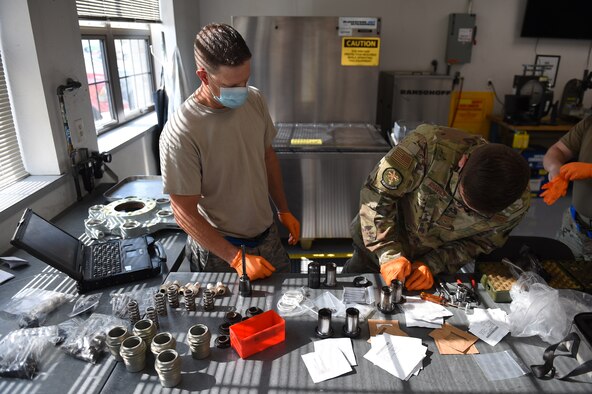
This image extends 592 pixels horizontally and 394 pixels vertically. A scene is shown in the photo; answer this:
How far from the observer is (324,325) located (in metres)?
1.15

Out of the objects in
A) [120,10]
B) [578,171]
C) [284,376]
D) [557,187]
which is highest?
[120,10]

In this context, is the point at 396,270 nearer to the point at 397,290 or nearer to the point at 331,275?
the point at 397,290

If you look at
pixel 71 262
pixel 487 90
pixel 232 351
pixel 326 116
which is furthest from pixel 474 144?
pixel 487 90

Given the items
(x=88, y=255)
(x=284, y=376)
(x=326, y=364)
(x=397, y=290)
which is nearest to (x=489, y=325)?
(x=397, y=290)

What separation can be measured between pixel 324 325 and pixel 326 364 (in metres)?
0.12

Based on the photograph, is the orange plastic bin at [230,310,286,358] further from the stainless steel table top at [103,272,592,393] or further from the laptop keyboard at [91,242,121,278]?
the laptop keyboard at [91,242,121,278]

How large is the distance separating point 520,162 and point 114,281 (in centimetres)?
129

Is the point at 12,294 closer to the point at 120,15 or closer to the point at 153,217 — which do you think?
the point at 153,217

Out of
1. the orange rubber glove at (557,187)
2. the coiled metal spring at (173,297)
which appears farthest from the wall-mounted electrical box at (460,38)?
the coiled metal spring at (173,297)

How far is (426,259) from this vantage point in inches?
58.8

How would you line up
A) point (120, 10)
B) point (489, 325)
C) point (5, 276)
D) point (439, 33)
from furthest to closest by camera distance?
point (439, 33), point (120, 10), point (5, 276), point (489, 325)

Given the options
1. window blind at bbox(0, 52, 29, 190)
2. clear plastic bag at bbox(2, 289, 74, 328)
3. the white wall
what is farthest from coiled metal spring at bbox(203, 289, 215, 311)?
the white wall

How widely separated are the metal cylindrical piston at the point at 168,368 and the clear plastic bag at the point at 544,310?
907 mm

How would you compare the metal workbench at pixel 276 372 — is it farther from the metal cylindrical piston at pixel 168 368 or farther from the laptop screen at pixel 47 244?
the laptop screen at pixel 47 244
